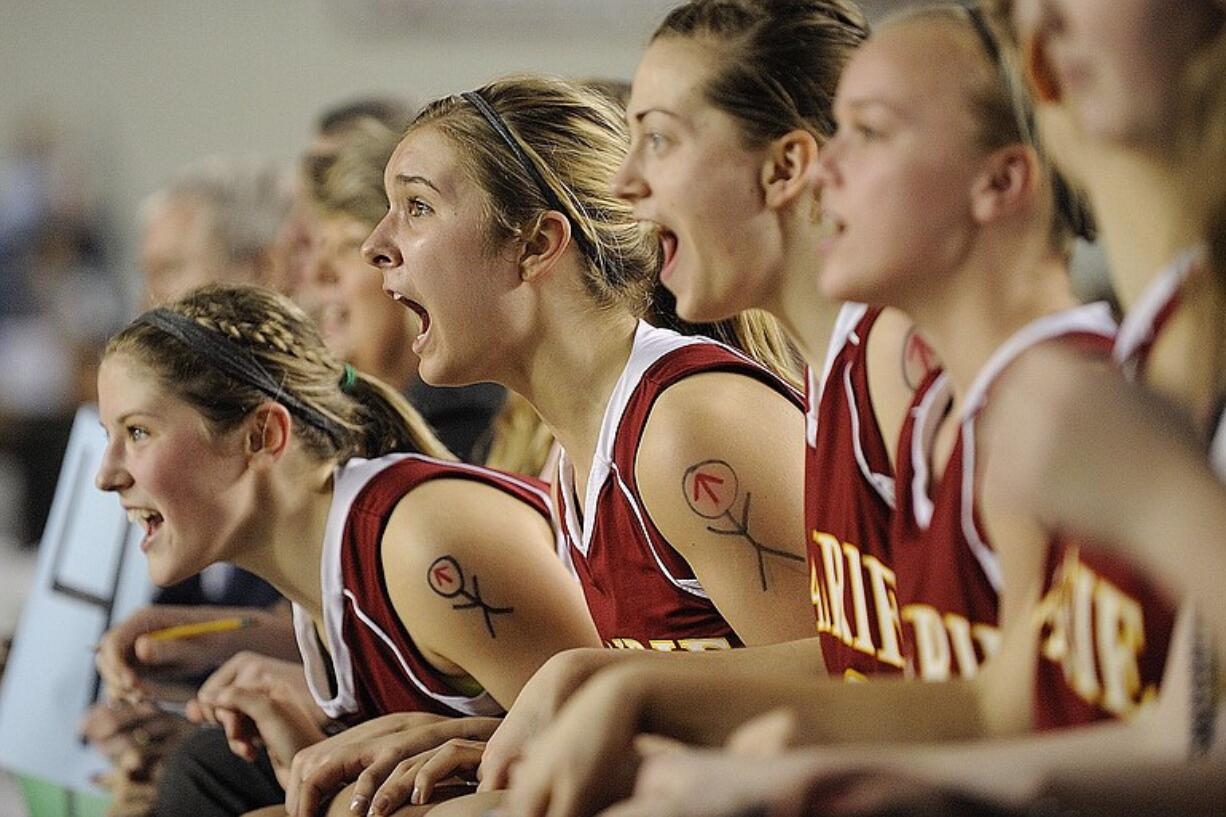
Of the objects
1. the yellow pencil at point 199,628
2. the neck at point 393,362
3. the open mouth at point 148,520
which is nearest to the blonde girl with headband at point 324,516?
the open mouth at point 148,520

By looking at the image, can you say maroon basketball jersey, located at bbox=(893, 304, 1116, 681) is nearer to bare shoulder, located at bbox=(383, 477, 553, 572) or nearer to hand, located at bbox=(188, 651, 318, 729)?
bare shoulder, located at bbox=(383, 477, 553, 572)

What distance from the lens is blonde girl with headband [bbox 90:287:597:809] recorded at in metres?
1.63

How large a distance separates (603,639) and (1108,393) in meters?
0.91

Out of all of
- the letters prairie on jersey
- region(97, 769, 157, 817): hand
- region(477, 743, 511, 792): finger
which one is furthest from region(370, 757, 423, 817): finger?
the letters prairie on jersey

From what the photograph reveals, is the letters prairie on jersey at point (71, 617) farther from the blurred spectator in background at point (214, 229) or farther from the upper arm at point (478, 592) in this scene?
the blurred spectator in background at point (214, 229)

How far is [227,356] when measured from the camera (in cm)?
177

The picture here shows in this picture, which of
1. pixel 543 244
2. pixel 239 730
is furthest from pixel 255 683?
pixel 543 244

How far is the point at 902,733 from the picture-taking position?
3.16ft

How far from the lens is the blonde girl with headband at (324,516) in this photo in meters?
1.63

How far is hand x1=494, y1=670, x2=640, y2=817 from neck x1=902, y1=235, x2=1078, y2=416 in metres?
0.28

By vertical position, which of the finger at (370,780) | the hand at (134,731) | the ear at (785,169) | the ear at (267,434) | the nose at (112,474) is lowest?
the hand at (134,731)

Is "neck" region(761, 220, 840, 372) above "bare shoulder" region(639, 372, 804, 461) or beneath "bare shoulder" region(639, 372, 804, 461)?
above

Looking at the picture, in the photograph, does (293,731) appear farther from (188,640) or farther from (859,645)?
(859,645)

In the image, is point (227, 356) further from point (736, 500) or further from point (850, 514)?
point (850, 514)
